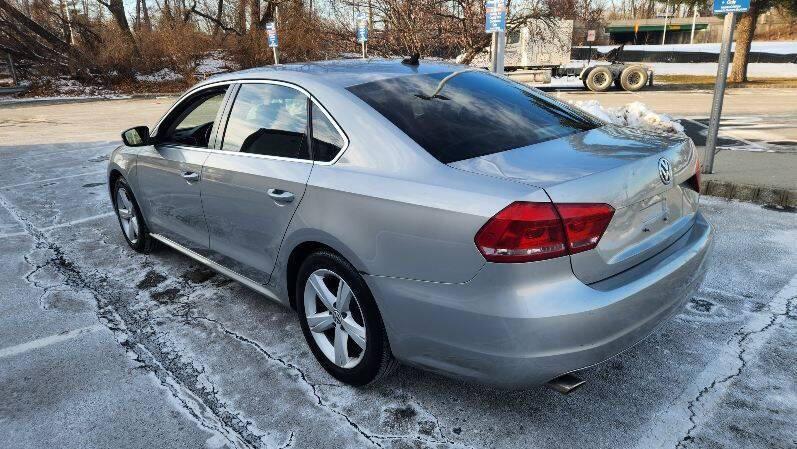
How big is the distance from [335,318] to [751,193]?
199 inches

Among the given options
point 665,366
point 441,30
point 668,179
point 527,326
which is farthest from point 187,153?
point 441,30

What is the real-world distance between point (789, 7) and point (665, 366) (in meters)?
24.6

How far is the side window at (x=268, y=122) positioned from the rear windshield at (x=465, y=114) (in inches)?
14.2

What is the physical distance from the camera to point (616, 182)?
2.11 m


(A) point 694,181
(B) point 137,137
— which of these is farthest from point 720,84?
(B) point 137,137

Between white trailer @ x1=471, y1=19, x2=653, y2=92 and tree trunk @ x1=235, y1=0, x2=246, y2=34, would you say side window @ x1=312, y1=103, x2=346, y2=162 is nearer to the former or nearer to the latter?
white trailer @ x1=471, y1=19, x2=653, y2=92

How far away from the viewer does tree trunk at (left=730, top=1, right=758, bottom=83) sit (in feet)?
72.2

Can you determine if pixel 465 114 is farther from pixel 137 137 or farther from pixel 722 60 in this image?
pixel 722 60

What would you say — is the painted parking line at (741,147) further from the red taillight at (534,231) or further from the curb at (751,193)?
the red taillight at (534,231)

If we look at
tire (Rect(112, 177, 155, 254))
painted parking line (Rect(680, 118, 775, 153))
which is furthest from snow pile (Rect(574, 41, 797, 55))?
tire (Rect(112, 177, 155, 254))

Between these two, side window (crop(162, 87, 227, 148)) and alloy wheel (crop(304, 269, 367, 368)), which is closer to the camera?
alloy wheel (crop(304, 269, 367, 368))

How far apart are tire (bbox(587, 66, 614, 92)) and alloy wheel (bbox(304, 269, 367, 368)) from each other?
1964 centimetres

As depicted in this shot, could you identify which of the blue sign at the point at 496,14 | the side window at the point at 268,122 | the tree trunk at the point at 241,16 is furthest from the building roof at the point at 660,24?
the side window at the point at 268,122

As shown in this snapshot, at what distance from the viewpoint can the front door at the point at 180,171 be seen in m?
3.54
